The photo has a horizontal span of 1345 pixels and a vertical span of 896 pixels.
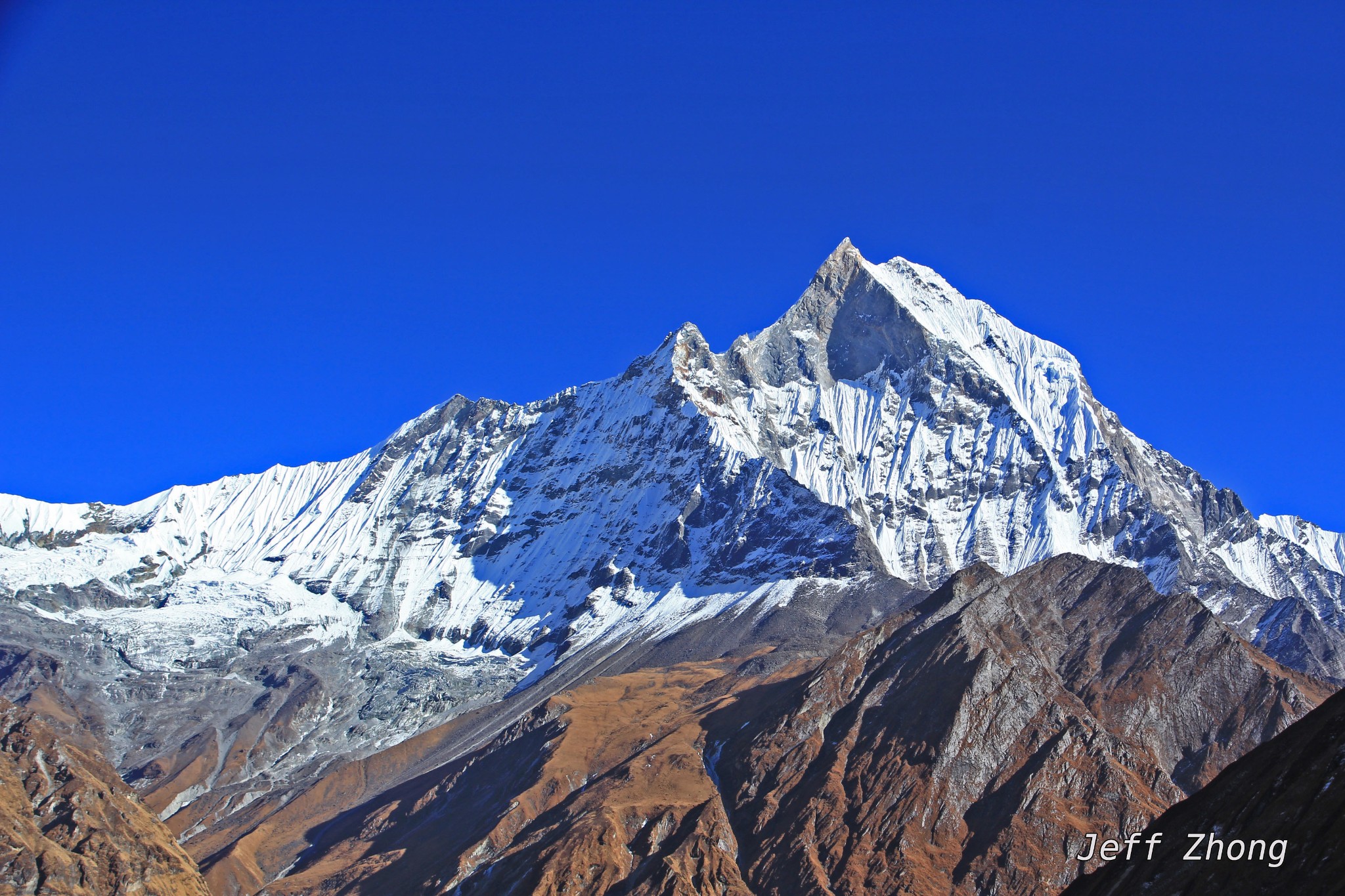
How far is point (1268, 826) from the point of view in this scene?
271ft

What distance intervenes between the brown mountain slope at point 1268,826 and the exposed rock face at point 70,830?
103181mm

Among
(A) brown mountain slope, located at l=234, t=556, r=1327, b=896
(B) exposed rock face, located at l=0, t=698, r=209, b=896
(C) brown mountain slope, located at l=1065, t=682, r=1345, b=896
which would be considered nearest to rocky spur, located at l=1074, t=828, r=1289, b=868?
(C) brown mountain slope, located at l=1065, t=682, r=1345, b=896

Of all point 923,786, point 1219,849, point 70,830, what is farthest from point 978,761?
point 70,830

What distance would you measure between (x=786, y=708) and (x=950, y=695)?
28.0m

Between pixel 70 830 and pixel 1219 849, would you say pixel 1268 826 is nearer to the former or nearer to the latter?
pixel 1219 849

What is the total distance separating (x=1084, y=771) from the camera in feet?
541

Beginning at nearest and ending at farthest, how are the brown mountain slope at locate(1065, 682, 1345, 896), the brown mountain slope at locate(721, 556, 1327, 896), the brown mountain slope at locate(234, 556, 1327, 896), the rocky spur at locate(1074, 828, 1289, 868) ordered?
the brown mountain slope at locate(1065, 682, 1345, 896), the rocky spur at locate(1074, 828, 1289, 868), the brown mountain slope at locate(721, 556, 1327, 896), the brown mountain slope at locate(234, 556, 1327, 896)

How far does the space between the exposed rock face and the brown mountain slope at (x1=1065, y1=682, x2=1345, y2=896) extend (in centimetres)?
10318

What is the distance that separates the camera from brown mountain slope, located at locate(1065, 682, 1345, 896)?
75938 mm

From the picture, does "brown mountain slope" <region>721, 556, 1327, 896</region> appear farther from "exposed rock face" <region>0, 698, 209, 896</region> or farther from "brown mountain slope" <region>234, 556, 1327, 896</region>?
"exposed rock face" <region>0, 698, 209, 896</region>

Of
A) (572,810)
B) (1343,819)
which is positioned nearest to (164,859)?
(572,810)

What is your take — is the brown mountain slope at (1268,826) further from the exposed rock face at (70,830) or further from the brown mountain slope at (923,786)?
the exposed rock face at (70,830)

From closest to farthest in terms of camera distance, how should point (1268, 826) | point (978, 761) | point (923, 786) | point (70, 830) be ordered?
point (1268, 826) < point (70, 830) < point (923, 786) < point (978, 761)

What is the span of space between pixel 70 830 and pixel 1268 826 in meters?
129
